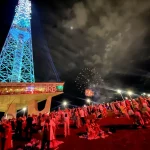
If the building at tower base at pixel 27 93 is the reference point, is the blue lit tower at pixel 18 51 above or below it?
above

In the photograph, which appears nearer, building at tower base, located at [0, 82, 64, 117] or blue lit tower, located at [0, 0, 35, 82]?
building at tower base, located at [0, 82, 64, 117]

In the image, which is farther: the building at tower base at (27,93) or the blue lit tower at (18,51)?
the blue lit tower at (18,51)

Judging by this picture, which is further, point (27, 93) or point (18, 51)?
point (18, 51)

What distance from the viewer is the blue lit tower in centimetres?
3822

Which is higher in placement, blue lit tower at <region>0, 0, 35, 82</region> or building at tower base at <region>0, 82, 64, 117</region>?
blue lit tower at <region>0, 0, 35, 82</region>

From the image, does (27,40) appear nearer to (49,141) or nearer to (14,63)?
(14,63)

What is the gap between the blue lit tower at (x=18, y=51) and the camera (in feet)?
125

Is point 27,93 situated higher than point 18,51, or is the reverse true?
point 18,51

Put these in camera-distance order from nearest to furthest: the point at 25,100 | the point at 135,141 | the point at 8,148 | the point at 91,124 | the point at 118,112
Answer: the point at 135,141
the point at 8,148
the point at 91,124
the point at 118,112
the point at 25,100

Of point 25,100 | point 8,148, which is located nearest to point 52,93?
point 25,100

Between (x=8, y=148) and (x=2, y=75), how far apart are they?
110ft

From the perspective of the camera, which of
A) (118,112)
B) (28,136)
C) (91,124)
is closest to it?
(91,124)

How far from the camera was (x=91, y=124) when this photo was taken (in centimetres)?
881

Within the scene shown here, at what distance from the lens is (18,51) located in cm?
4088
